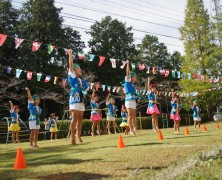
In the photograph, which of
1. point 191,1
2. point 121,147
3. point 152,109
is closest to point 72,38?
point 191,1

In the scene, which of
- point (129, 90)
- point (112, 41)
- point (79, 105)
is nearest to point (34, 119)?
point (79, 105)

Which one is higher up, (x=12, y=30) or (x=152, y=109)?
(x=12, y=30)

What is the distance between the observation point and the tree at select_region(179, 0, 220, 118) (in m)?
39.0

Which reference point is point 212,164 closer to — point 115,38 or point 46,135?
point 46,135

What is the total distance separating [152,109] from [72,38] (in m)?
37.4

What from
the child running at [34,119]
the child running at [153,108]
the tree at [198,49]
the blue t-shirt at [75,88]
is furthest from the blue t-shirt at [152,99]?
the tree at [198,49]

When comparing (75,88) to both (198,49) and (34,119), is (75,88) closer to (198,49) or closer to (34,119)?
(34,119)

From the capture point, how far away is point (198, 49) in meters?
40.3

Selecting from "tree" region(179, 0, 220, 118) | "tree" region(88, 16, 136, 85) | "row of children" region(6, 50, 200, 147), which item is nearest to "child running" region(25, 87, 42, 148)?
"row of children" region(6, 50, 200, 147)

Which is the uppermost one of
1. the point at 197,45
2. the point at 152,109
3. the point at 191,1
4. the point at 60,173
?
the point at 191,1

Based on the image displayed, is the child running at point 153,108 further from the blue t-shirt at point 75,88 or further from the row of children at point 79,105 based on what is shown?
the blue t-shirt at point 75,88

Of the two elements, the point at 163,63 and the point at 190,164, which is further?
the point at 163,63

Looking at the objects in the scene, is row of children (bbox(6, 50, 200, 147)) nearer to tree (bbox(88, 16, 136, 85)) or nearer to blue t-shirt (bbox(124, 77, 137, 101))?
blue t-shirt (bbox(124, 77, 137, 101))

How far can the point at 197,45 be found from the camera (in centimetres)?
4019
